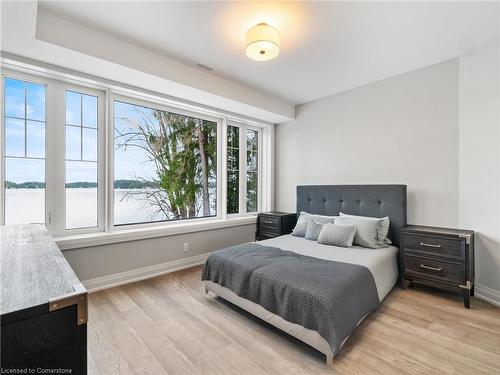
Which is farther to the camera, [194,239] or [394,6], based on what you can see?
[194,239]

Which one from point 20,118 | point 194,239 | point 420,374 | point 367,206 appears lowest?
point 420,374

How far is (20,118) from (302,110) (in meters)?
3.77

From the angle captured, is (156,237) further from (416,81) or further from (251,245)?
(416,81)

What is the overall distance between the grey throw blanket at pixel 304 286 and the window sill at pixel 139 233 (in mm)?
1053

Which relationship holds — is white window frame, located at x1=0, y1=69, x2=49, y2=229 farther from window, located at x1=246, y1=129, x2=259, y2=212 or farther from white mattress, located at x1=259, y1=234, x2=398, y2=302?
window, located at x1=246, y1=129, x2=259, y2=212

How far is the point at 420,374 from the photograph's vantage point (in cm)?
154

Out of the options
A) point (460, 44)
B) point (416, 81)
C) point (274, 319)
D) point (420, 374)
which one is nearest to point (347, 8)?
point (460, 44)

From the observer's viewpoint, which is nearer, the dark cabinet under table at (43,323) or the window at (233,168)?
the dark cabinet under table at (43,323)

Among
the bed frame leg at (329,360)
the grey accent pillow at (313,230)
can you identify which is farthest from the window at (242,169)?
the bed frame leg at (329,360)

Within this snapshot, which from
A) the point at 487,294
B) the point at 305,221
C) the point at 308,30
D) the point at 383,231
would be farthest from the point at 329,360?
the point at 308,30

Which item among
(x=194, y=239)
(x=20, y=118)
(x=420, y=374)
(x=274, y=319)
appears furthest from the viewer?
(x=194, y=239)

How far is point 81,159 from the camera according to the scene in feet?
Answer: 9.19

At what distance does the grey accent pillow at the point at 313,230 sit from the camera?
10.3 ft

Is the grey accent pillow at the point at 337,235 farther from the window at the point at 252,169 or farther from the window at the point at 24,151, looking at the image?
the window at the point at 24,151
